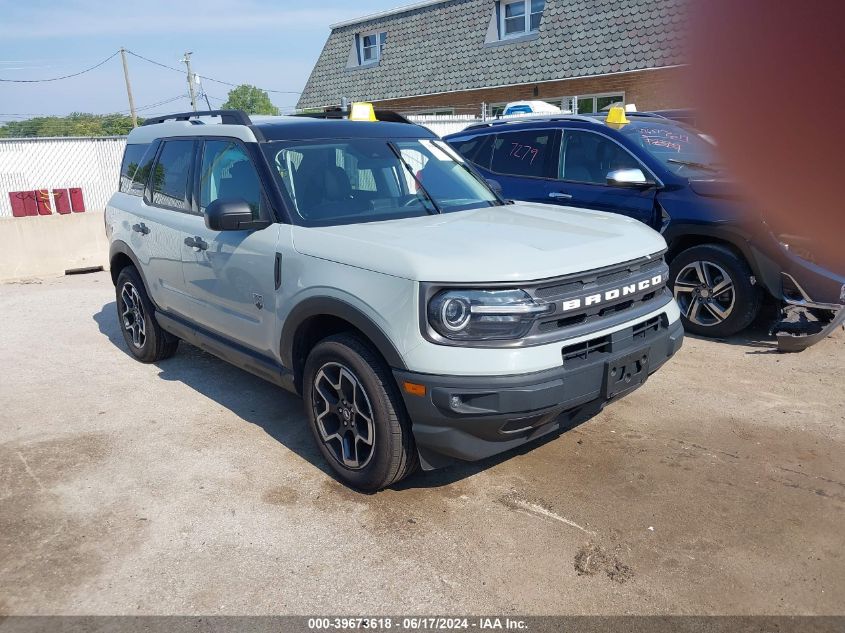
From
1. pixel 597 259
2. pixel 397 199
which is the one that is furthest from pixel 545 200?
pixel 597 259

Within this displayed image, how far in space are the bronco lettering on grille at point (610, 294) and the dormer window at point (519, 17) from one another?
57.3 feet

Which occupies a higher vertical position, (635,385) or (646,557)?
(635,385)

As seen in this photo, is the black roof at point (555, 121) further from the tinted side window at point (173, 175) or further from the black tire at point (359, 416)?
the black tire at point (359, 416)

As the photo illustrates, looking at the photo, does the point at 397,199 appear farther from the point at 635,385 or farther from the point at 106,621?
the point at 106,621

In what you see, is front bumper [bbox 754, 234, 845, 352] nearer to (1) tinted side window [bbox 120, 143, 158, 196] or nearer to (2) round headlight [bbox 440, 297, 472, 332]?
(2) round headlight [bbox 440, 297, 472, 332]

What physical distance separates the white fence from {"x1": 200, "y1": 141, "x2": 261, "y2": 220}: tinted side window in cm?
1054

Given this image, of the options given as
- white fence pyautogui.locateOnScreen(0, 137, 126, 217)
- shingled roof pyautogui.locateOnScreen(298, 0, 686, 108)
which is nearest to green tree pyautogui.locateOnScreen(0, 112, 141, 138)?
shingled roof pyautogui.locateOnScreen(298, 0, 686, 108)

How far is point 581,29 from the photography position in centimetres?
1739

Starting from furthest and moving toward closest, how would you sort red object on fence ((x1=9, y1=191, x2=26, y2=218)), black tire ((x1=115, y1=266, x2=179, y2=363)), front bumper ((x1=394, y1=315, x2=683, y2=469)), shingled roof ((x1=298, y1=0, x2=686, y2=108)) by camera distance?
shingled roof ((x1=298, y1=0, x2=686, y2=108)) → red object on fence ((x1=9, y1=191, x2=26, y2=218)) → black tire ((x1=115, y1=266, x2=179, y2=363)) → front bumper ((x1=394, y1=315, x2=683, y2=469))

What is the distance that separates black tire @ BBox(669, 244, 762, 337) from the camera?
219 inches

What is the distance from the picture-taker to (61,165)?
15.1 meters

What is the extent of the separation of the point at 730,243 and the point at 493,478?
330 cm

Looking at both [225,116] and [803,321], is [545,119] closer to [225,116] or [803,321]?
[803,321]

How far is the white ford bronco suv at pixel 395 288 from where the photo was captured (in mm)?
2939
